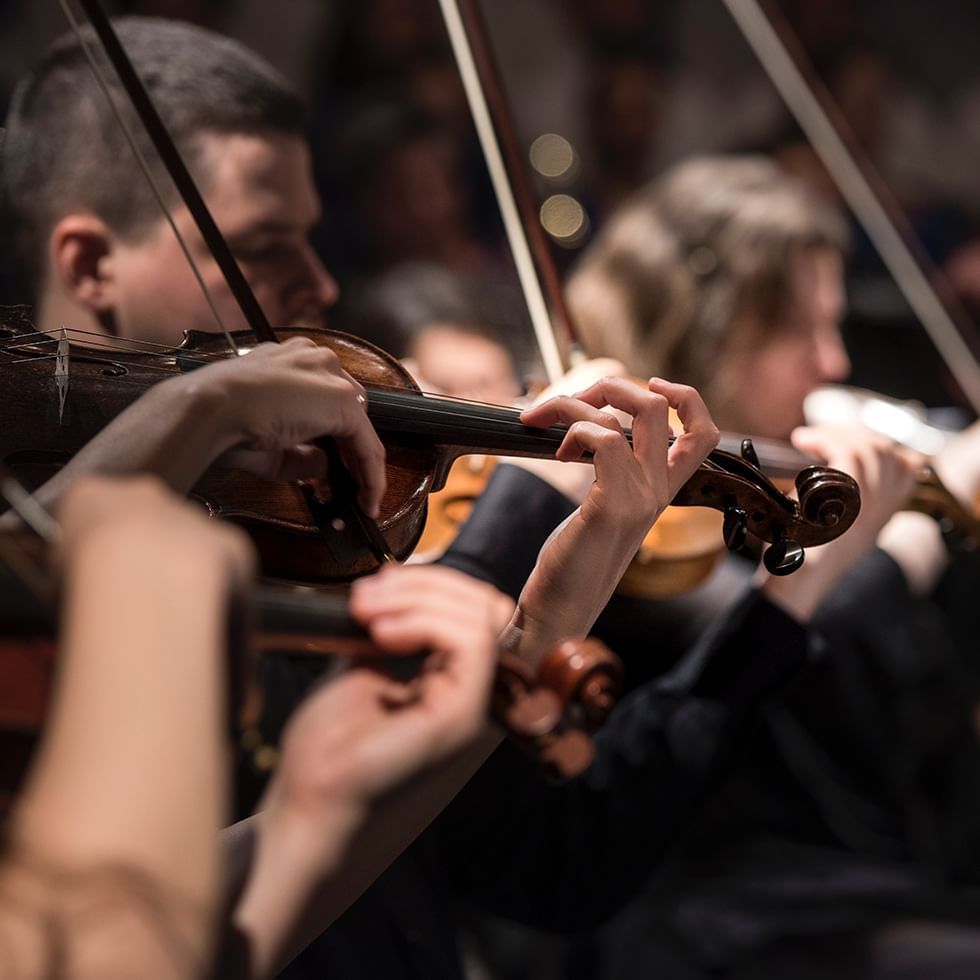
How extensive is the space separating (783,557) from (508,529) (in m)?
0.16

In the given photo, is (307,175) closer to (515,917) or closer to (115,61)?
(115,61)

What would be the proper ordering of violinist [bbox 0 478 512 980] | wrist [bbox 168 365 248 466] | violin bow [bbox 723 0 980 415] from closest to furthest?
1. violinist [bbox 0 478 512 980]
2. wrist [bbox 168 365 248 466]
3. violin bow [bbox 723 0 980 415]

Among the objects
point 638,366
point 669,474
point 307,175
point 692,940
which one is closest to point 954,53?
point 638,366

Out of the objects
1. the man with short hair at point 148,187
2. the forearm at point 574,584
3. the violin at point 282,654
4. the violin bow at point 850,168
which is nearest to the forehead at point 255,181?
the man with short hair at point 148,187

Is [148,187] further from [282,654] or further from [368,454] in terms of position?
[282,654]

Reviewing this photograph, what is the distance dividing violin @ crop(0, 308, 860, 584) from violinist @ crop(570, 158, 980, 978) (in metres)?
0.46

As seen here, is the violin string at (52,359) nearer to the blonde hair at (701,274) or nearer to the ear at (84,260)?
the ear at (84,260)

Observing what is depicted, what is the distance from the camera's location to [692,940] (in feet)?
4.62

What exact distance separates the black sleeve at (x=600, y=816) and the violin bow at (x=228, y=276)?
49 cm

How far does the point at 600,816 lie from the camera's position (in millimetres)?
1088

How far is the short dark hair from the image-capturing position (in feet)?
2.65

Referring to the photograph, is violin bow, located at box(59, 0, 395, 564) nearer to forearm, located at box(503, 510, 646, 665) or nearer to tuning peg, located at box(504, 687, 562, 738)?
forearm, located at box(503, 510, 646, 665)

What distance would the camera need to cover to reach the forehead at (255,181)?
82cm

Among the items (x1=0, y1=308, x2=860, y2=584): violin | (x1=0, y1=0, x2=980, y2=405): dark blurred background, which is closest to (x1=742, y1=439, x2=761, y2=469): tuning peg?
(x1=0, y1=308, x2=860, y2=584): violin
